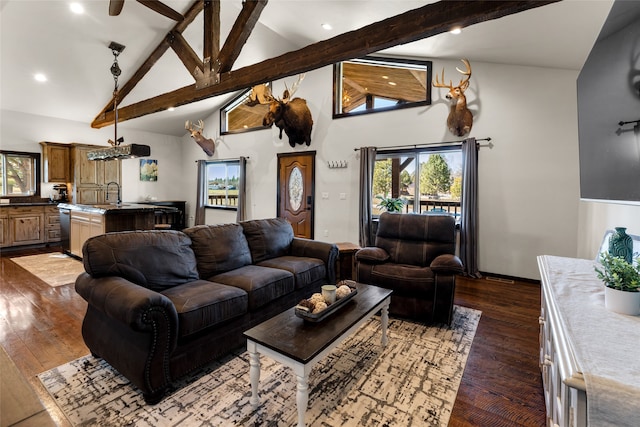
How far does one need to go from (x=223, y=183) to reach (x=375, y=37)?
6052 millimetres

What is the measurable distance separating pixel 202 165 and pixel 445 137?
6.25 metres

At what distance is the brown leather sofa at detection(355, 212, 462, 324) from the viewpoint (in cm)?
285

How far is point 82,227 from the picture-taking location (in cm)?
521

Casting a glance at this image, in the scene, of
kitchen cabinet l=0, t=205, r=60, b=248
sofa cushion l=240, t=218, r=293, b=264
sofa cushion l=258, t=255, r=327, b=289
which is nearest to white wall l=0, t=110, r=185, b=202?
kitchen cabinet l=0, t=205, r=60, b=248

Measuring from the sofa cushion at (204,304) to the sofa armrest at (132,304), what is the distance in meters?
0.09

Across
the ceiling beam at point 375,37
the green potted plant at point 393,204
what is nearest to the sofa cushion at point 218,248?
the ceiling beam at point 375,37

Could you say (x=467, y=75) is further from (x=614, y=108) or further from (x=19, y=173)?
(x=19, y=173)

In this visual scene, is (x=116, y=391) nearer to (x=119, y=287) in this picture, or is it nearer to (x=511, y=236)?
(x=119, y=287)

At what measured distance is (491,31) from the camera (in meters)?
3.46

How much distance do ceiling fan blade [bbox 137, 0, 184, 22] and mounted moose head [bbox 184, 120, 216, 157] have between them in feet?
10.3

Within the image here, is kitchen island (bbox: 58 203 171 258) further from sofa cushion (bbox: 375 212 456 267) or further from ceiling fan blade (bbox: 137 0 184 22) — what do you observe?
sofa cushion (bbox: 375 212 456 267)

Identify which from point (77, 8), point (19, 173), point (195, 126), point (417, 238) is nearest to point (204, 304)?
point (417, 238)

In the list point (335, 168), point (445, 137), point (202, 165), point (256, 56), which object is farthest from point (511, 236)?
point (202, 165)

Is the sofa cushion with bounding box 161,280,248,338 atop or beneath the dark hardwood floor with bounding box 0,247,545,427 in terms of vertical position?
atop
